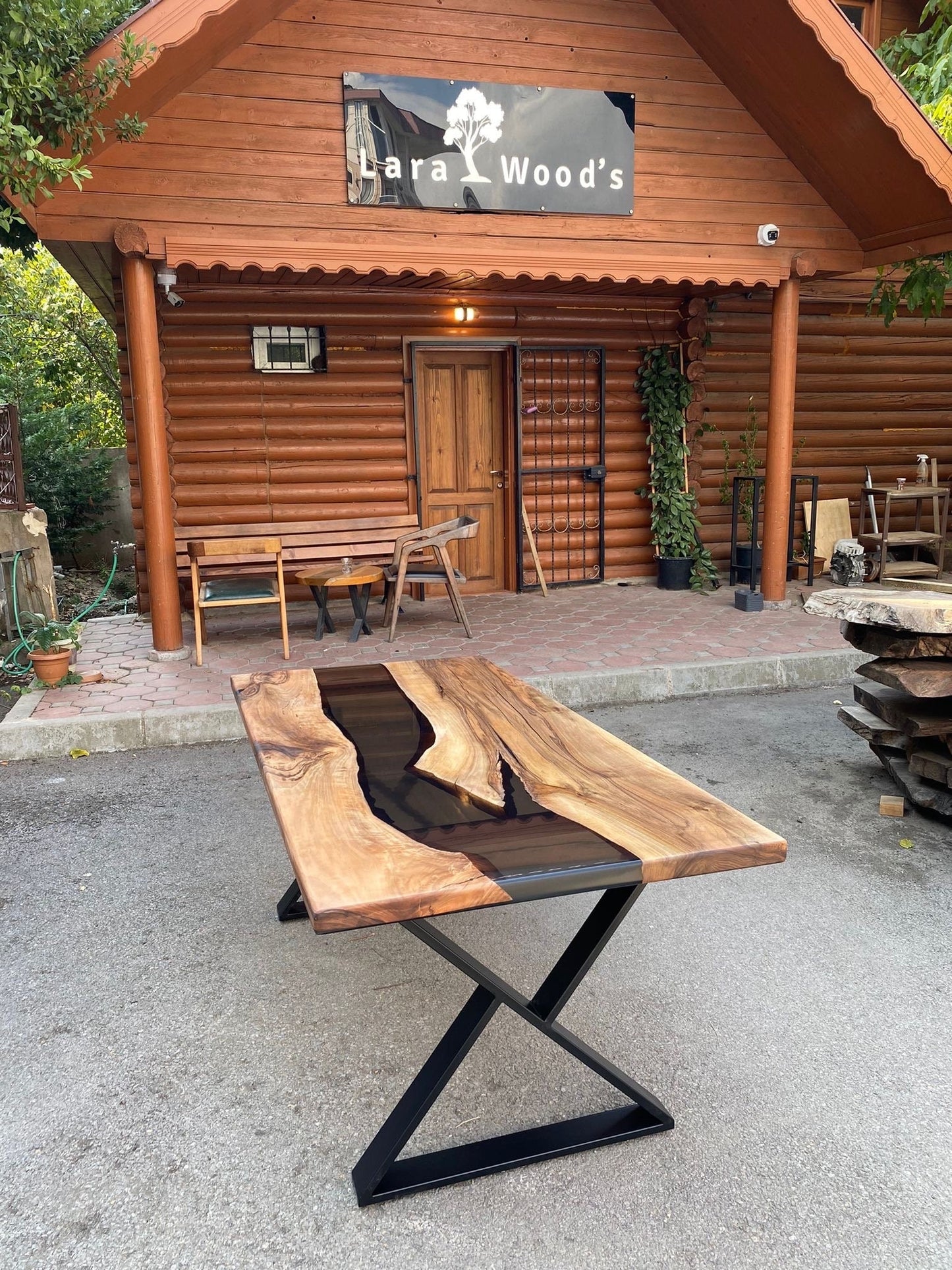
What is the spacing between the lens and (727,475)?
32.2 ft

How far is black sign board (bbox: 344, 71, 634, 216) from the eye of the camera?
6.46m

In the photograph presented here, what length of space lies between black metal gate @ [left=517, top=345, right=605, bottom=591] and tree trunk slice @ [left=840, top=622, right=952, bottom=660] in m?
5.01

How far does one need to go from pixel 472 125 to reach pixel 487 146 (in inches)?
6.4

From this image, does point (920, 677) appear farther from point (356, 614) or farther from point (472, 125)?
point (472, 125)

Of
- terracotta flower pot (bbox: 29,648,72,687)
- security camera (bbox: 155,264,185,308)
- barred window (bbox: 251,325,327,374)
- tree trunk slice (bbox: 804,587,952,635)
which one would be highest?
security camera (bbox: 155,264,185,308)

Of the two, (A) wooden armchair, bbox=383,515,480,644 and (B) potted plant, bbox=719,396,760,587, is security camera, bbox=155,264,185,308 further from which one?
(B) potted plant, bbox=719,396,760,587

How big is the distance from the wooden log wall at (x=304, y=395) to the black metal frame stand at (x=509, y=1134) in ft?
21.9

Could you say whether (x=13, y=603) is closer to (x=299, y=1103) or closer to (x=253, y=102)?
(x=253, y=102)

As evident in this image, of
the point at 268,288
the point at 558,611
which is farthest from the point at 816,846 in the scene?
the point at 268,288

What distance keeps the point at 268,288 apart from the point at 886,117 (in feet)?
15.4

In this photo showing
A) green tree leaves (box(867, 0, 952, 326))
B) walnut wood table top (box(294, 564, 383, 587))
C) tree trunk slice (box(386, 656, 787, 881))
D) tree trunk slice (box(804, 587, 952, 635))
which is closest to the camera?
tree trunk slice (box(386, 656, 787, 881))

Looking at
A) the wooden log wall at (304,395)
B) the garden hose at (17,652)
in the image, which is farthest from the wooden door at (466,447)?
the garden hose at (17,652)

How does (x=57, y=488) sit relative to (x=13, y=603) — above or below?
above

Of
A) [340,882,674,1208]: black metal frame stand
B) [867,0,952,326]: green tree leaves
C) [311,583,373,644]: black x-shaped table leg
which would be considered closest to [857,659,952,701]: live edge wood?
[340,882,674,1208]: black metal frame stand
